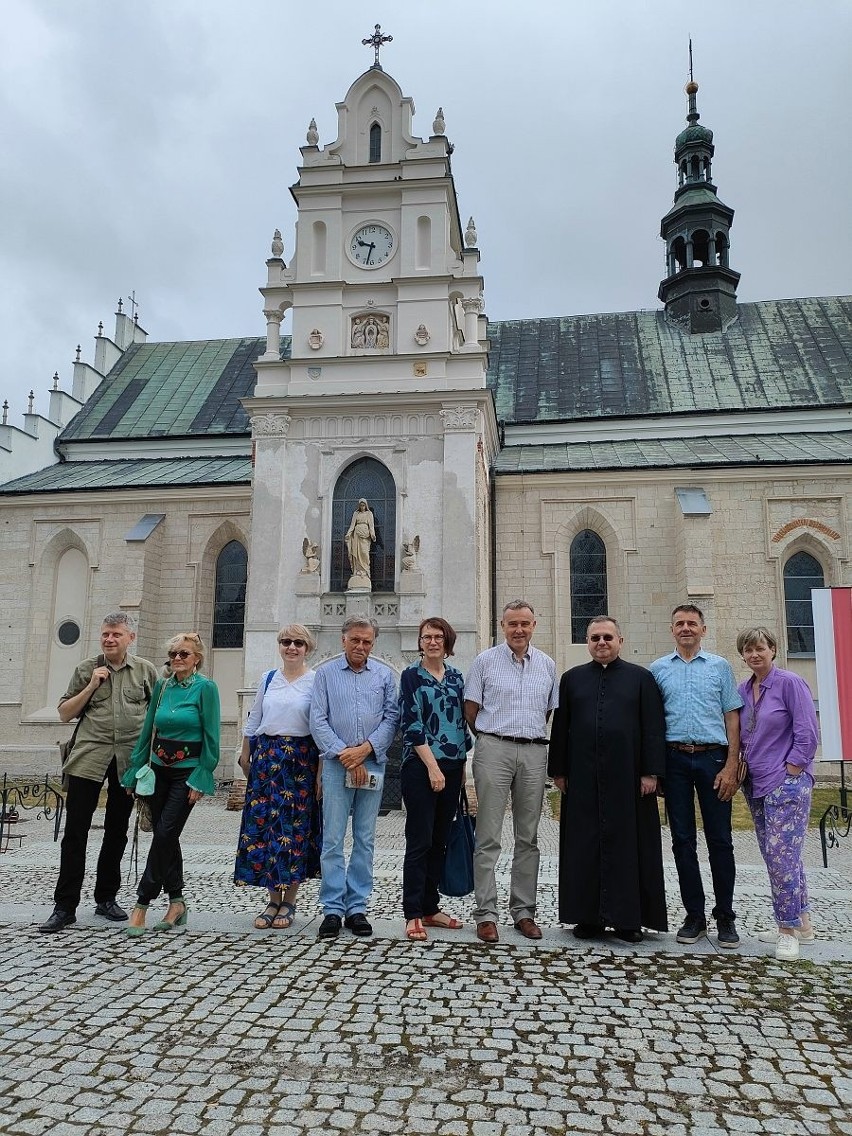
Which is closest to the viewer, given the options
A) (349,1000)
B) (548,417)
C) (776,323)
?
(349,1000)

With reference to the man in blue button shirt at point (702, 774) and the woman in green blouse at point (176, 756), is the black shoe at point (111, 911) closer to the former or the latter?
the woman in green blouse at point (176, 756)

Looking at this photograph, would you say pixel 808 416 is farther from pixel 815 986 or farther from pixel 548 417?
pixel 815 986

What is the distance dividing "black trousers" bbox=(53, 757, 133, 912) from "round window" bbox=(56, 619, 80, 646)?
17.1 meters

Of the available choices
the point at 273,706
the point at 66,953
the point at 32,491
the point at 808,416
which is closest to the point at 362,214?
the point at 32,491

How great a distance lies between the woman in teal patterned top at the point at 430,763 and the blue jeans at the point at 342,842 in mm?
283

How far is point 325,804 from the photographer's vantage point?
557 centimetres

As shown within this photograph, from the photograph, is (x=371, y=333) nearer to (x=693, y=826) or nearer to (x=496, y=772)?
(x=496, y=772)

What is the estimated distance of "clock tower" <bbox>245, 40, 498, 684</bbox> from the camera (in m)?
16.2

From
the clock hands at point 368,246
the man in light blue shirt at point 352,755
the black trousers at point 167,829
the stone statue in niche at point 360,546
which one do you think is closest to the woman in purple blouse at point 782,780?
the man in light blue shirt at point 352,755

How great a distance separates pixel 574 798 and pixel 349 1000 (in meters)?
1.95

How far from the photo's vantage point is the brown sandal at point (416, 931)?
5203mm

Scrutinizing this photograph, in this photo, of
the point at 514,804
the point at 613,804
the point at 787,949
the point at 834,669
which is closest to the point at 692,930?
the point at 787,949

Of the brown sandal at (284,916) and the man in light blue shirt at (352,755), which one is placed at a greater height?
the man in light blue shirt at (352,755)

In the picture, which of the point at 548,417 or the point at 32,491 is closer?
the point at 32,491
